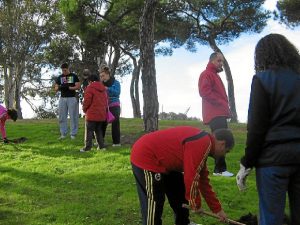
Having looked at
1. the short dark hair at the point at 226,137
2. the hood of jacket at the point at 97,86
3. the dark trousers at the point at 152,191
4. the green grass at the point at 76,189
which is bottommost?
the green grass at the point at 76,189

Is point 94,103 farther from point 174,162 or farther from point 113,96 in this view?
point 174,162

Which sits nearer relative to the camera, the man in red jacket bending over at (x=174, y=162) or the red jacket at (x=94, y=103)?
the man in red jacket bending over at (x=174, y=162)

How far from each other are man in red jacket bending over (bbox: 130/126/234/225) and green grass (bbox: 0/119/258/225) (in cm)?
137

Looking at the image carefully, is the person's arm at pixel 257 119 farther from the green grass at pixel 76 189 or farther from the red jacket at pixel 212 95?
the red jacket at pixel 212 95

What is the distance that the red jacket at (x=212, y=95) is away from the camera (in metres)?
8.61

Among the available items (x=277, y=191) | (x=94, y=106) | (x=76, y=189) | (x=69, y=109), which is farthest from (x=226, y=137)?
(x=69, y=109)

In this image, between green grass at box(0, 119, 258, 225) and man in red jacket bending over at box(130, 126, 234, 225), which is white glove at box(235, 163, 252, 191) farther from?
green grass at box(0, 119, 258, 225)

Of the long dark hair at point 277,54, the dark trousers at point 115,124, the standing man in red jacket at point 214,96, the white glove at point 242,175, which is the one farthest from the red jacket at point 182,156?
the dark trousers at point 115,124

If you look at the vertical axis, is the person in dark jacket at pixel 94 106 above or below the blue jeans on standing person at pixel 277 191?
above

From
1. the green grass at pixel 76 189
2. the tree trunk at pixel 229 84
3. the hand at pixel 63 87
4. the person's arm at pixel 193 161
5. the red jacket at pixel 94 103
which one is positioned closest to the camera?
the person's arm at pixel 193 161

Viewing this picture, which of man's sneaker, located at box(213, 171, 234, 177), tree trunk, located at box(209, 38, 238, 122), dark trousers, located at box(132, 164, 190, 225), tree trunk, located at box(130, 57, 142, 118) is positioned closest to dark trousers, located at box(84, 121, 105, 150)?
man's sneaker, located at box(213, 171, 234, 177)

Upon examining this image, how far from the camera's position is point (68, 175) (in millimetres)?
9461

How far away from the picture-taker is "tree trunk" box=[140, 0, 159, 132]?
13320mm

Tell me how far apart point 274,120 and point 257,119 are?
142 millimetres
